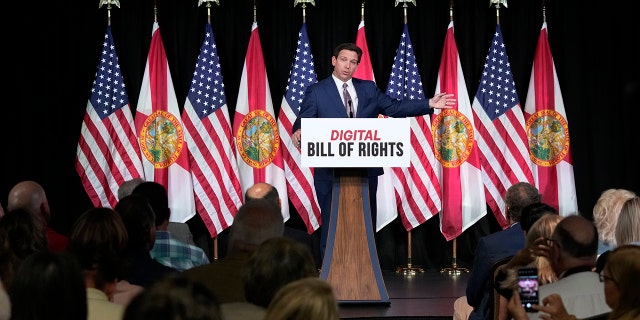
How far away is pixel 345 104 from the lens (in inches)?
295

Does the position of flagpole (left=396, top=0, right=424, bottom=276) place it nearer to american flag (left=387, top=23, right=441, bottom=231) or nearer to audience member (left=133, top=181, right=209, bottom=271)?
american flag (left=387, top=23, right=441, bottom=231)

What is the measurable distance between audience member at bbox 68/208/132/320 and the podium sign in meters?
2.64

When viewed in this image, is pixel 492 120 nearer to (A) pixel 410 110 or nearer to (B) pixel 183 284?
(A) pixel 410 110

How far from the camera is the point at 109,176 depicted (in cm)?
927

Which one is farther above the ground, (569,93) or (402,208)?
(569,93)

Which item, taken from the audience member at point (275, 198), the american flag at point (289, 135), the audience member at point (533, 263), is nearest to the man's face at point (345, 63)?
the audience member at point (275, 198)

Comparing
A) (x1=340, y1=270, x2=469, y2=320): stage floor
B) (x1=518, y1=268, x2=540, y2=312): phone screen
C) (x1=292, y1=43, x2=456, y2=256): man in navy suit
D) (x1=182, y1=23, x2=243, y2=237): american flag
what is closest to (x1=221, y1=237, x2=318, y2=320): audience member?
(x1=518, y1=268, x2=540, y2=312): phone screen

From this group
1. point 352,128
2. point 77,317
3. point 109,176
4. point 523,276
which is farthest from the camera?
point 109,176

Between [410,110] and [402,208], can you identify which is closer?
[410,110]

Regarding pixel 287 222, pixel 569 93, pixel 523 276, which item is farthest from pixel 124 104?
pixel 523 276

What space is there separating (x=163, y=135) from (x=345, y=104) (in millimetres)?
2413

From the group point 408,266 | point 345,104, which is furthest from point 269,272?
point 408,266

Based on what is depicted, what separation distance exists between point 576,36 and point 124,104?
13.6ft

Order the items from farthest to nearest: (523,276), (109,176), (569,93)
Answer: (569,93) → (109,176) → (523,276)
